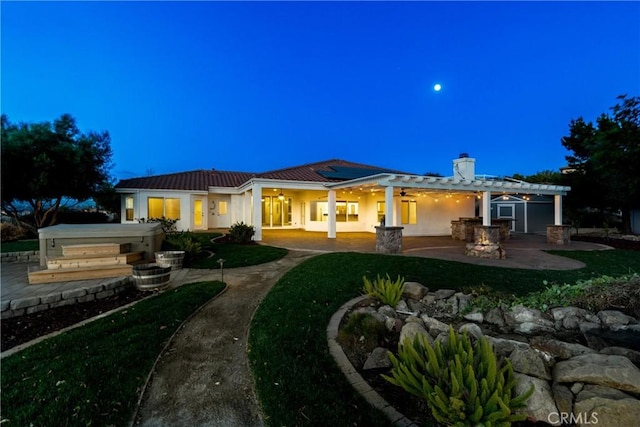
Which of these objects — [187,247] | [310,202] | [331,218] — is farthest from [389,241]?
[310,202]

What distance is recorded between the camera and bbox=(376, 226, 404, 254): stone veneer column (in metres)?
9.97

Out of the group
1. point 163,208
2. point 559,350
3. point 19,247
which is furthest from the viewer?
point 163,208

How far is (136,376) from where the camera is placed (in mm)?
2803

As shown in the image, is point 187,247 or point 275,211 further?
point 275,211

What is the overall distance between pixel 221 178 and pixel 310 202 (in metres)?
7.78

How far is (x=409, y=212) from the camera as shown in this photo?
1689 cm

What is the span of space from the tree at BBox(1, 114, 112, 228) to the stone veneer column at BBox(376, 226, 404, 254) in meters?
14.8

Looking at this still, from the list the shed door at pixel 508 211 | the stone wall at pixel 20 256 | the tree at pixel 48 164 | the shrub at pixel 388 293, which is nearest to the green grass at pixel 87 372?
the shrub at pixel 388 293

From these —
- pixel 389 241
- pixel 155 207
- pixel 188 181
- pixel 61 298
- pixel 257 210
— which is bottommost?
pixel 61 298

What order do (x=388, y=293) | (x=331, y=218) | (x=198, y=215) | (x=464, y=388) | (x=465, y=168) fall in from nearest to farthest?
(x=464, y=388) < (x=388, y=293) < (x=465, y=168) < (x=331, y=218) < (x=198, y=215)

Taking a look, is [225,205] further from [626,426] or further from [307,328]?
[626,426]

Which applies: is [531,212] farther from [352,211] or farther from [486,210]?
[352,211]

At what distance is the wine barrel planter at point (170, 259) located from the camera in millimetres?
7699

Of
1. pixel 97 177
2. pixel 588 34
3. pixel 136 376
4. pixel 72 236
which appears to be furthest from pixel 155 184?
A: pixel 588 34
